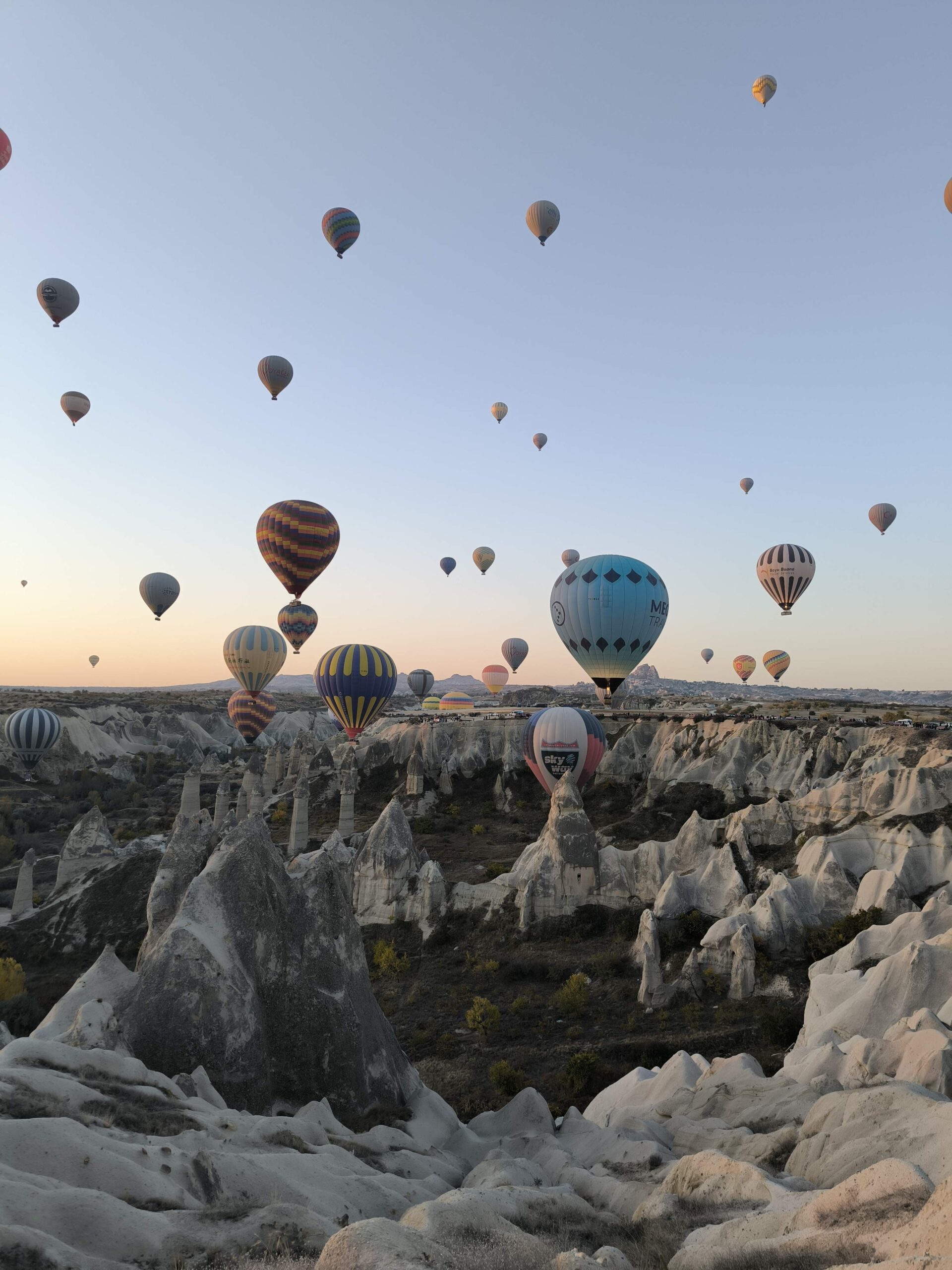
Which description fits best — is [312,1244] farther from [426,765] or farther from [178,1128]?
[426,765]

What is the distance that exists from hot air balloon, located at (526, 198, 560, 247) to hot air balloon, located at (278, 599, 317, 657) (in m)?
41.9

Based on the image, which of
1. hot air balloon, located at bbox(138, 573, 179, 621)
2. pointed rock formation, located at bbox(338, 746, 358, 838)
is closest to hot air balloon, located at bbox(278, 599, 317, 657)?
hot air balloon, located at bbox(138, 573, 179, 621)

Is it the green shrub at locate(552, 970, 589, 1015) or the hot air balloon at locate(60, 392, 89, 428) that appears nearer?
the green shrub at locate(552, 970, 589, 1015)

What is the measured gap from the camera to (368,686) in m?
56.7

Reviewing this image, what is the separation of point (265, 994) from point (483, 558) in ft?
323

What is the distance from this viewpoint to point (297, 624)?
255ft

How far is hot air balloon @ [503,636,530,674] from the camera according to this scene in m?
130

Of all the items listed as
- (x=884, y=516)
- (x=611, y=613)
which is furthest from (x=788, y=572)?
(x=611, y=613)

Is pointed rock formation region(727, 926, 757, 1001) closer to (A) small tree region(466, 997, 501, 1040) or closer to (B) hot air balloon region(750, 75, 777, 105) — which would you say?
(A) small tree region(466, 997, 501, 1040)

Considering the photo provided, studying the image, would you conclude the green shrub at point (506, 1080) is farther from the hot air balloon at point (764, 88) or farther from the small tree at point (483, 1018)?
the hot air balloon at point (764, 88)

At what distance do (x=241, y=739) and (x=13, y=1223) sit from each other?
445ft

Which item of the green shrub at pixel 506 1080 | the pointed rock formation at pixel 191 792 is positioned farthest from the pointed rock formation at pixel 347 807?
the green shrub at pixel 506 1080

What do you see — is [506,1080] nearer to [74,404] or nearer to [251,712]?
[251,712]

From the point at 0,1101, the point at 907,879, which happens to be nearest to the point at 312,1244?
the point at 0,1101
